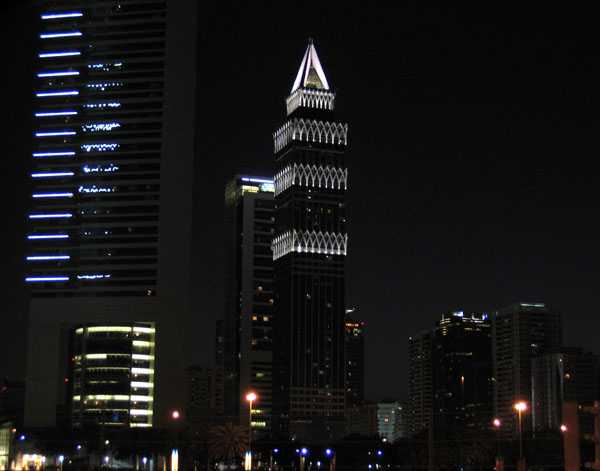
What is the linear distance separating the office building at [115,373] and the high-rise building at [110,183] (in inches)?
70.5

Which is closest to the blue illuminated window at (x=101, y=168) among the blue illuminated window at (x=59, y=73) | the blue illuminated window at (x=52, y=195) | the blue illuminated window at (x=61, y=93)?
the blue illuminated window at (x=52, y=195)

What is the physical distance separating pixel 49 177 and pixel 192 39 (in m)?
29.8

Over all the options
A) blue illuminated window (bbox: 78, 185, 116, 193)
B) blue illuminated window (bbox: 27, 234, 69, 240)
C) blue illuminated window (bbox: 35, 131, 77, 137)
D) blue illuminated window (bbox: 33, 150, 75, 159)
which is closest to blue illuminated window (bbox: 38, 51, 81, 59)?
blue illuminated window (bbox: 35, 131, 77, 137)

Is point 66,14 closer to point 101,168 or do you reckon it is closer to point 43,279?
point 101,168

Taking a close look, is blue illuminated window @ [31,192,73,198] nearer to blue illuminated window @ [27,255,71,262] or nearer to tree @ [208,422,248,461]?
blue illuminated window @ [27,255,71,262]

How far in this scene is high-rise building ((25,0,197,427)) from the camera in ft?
485

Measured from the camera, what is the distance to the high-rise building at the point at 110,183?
148m

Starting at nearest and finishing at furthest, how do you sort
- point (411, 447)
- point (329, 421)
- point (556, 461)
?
point (556, 461)
point (411, 447)
point (329, 421)

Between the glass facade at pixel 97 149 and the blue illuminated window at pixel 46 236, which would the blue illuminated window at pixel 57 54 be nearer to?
the glass facade at pixel 97 149

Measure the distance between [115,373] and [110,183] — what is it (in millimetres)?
28125

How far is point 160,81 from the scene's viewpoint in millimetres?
155000

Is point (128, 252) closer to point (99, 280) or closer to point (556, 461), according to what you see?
point (99, 280)

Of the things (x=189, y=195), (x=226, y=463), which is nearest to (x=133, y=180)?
(x=189, y=195)

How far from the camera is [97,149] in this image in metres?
156
